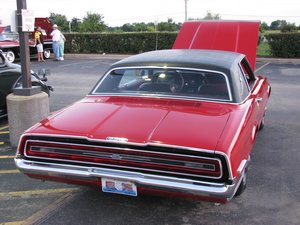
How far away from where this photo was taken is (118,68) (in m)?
5.02

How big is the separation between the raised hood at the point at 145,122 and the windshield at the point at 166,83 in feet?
0.77

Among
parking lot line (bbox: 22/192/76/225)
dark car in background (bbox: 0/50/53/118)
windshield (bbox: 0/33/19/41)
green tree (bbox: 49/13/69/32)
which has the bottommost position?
parking lot line (bbox: 22/192/76/225)

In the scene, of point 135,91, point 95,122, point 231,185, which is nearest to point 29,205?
point 95,122

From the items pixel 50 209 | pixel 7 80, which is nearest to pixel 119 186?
pixel 50 209

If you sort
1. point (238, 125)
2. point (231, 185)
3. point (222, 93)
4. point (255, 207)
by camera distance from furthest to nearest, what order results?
point (222, 93)
point (255, 207)
point (238, 125)
point (231, 185)

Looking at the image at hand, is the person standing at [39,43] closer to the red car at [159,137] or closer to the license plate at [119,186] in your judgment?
the red car at [159,137]

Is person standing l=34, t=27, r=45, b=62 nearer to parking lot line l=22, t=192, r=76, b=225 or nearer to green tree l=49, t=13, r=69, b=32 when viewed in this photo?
parking lot line l=22, t=192, r=76, b=225

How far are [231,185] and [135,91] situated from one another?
1.83 metres

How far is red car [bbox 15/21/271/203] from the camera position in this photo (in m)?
3.37

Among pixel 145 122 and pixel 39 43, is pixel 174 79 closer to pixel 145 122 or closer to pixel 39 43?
pixel 145 122

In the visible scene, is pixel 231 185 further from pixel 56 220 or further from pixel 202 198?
pixel 56 220

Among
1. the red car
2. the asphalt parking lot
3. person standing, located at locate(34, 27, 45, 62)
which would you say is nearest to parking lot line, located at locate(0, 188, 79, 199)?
the asphalt parking lot

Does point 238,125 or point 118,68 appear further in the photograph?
point 118,68

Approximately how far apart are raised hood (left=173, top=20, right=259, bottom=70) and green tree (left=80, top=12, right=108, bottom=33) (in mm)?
36263
